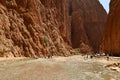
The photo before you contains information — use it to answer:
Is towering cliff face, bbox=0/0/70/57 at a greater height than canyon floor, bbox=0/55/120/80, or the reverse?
towering cliff face, bbox=0/0/70/57

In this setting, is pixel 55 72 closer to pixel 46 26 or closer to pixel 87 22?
pixel 46 26

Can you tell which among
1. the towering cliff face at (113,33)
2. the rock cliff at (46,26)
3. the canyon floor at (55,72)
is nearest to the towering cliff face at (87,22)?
Answer: the rock cliff at (46,26)

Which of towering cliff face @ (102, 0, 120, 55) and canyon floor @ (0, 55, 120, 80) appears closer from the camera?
canyon floor @ (0, 55, 120, 80)

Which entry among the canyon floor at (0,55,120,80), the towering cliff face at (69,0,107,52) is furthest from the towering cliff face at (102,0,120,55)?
the towering cliff face at (69,0,107,52)

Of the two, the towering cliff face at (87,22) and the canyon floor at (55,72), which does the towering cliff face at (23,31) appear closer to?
the canyon floor at (55,72)

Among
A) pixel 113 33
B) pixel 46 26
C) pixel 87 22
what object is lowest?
pixel 113 33

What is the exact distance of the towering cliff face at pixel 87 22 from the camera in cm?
10619

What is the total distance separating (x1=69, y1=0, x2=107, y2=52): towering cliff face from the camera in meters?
106

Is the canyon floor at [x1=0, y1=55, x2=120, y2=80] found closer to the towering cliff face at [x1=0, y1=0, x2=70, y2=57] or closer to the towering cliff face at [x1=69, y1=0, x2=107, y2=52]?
the towering cliff face at [x1=0, y1=0, x2=70, y2=57]

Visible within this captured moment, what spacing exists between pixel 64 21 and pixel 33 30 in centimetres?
3824

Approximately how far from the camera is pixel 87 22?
373ft

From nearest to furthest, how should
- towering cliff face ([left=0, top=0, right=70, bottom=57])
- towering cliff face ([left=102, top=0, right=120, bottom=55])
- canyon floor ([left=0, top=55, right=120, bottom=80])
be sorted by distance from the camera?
canyon floor ([left=0, top=55, right=120, bottom=80]) → towering cliff face ([left=0, top=0, right=70, bottom=57]) → towering cliff face ([left=102, top=0, right=120, bottom=55])

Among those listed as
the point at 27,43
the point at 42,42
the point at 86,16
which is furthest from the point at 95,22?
the point at 27,43

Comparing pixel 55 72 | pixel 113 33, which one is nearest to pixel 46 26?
pixel 113 33
